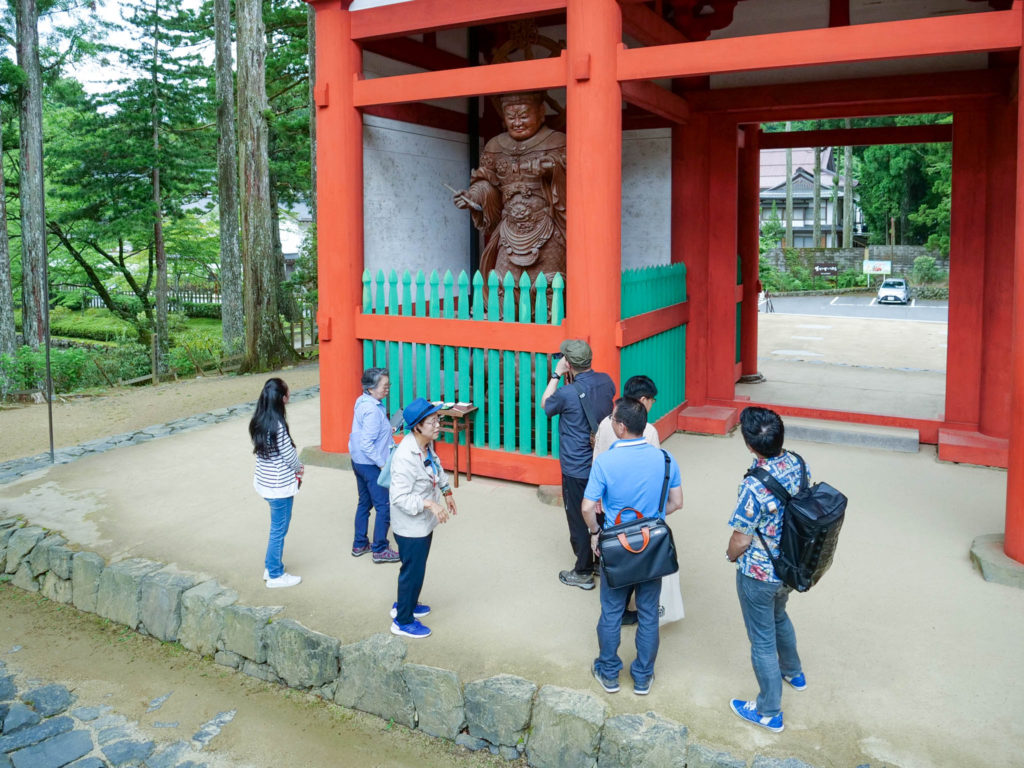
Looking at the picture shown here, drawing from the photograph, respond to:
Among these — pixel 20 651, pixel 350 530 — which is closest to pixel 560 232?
pixel 350 530

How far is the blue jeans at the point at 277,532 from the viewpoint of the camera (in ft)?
17.4

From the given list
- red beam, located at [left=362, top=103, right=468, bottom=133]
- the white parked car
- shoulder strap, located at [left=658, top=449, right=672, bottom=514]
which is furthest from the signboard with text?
shoulder strap, located at [left=658, top=449, right=672, bottom=514]

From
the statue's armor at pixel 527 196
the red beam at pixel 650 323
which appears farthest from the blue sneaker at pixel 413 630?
the statue's armor at pixel 527 196

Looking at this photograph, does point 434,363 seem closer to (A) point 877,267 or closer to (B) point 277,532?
(B) point 277,532

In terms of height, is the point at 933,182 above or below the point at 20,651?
above

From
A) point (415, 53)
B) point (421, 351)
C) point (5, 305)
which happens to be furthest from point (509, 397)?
point (5, 305)

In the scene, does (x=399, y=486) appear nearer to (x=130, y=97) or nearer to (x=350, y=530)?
(x=350, y=530)

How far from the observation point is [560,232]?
8.17m

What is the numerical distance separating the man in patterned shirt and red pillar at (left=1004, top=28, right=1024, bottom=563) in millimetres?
2344

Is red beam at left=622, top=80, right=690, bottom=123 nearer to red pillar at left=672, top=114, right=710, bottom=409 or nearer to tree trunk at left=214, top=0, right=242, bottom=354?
red pillar at left=672, top=114, right=710, bottom=409

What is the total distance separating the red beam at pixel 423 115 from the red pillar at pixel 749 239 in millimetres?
3572

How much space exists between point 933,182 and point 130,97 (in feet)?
107

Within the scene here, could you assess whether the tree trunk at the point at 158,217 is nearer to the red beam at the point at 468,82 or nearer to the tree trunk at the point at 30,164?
the tree trunk at the point at 30,164

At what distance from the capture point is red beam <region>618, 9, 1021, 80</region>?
5.32 meters
